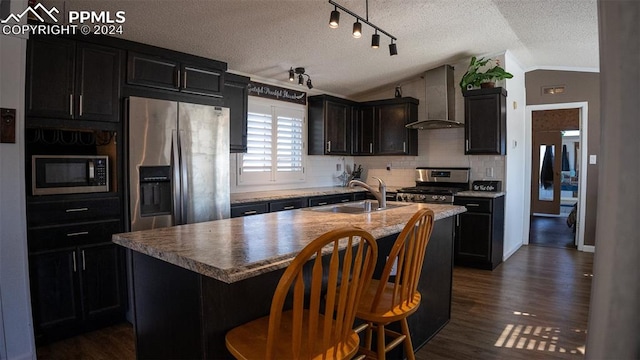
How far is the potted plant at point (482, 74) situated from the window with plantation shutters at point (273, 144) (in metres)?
2.19

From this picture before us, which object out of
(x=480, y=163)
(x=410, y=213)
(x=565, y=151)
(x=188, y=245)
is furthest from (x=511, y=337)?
(x=565, y=151)

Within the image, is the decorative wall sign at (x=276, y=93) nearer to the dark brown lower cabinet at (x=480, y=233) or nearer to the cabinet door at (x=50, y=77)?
the cabinet door at (x=50, y=77)

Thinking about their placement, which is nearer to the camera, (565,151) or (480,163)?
(480,163)

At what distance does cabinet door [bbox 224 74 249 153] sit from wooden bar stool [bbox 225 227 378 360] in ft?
8.95

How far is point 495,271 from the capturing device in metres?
4.41

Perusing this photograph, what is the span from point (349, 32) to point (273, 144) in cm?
180

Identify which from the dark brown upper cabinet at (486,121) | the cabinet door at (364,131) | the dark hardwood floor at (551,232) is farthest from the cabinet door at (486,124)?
the dark hardwood floor at (551,232)

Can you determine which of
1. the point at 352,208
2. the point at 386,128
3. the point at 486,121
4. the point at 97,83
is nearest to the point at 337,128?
the point at 386,128

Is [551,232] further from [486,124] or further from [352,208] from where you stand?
[352,208]

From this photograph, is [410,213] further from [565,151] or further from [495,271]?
[565,151]

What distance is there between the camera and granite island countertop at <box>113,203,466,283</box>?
128 cm

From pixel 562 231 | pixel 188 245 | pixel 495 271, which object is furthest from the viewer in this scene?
pixel 562 231

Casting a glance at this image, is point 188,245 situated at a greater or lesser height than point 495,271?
greater

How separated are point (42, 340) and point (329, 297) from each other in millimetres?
2449
